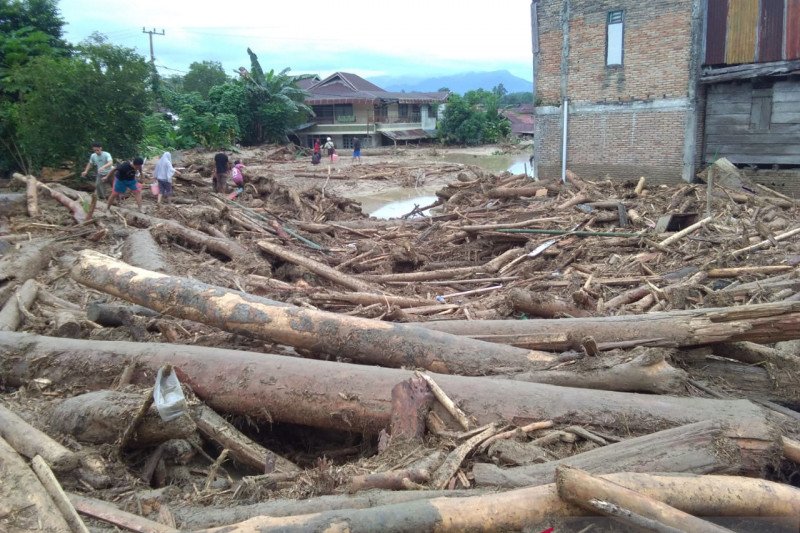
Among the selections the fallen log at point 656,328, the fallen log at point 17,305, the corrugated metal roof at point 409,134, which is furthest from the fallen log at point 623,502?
the corrugated metal roof at point 409,134

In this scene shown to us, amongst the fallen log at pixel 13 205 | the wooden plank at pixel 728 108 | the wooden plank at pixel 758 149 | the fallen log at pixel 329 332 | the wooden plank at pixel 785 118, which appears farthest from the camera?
the wooden plank at pixel 728 108

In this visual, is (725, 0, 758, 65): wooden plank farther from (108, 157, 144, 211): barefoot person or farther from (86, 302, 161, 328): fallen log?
(86, 302, 161, 328): fallen log

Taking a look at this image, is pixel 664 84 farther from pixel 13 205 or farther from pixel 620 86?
pixel 13 205

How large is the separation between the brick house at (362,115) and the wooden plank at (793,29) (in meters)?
30.7

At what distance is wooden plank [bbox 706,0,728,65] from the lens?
1622cm

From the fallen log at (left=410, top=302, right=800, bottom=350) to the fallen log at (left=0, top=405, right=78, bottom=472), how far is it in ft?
9.76

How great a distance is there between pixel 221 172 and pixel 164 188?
8.12 ft

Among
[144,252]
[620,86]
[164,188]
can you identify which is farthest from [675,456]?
[620,86]

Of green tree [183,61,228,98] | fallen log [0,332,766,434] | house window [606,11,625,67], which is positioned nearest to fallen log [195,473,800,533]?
fallen log [0,332,766,434]

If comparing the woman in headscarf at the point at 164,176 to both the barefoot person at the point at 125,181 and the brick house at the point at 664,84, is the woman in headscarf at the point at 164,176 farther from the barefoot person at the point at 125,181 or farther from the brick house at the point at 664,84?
the brick house at the point at 664,84

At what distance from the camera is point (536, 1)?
19516mm

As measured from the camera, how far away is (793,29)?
15133mm

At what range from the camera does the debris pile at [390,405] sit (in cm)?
281

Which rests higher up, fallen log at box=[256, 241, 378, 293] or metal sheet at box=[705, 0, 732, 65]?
metal sheet at box=[705, 0, 732, 65]
